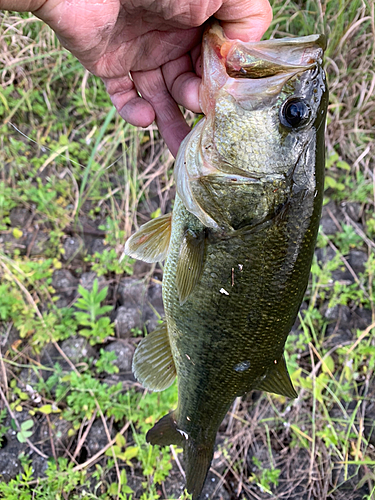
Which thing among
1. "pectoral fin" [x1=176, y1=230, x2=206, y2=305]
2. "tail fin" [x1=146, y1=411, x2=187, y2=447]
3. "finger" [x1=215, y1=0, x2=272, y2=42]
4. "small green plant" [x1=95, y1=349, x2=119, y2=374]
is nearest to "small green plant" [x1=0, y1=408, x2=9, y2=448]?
"small green plant" [x1=95, y1=349, x2=119, y2=374]

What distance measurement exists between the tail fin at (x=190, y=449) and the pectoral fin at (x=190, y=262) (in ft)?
2.54

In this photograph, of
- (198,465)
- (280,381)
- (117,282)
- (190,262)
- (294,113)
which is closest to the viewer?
(294,113)

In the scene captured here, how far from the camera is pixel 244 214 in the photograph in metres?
1.30

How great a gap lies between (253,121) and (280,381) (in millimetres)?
1140

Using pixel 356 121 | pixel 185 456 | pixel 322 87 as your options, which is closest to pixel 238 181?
pixel 322 87

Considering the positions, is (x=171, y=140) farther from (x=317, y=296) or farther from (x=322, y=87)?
(x=317, y=296)

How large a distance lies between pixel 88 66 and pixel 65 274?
1.47 m

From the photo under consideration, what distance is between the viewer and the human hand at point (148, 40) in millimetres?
1331

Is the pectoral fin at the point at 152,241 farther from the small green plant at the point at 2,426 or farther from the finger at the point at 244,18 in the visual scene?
the small green plant at the point at 2,426

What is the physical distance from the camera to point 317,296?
2727 mm

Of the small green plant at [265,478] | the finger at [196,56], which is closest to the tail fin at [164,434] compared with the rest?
the small green plant at [265,478]

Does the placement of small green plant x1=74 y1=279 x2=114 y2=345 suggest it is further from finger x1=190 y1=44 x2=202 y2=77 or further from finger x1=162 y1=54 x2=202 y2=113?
finger x1=190 y1=44 x2=202 y2=77

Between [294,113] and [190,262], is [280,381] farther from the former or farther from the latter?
[294,113]

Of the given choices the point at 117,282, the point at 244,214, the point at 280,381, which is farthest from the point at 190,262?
the point at 117,282
